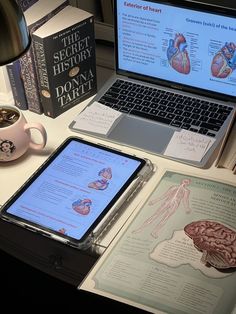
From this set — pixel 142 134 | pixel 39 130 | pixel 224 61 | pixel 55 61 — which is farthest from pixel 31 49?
pixel 224 61

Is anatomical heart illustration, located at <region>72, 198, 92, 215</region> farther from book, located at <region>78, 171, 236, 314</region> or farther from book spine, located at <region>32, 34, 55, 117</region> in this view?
book spine, located at <region>32, 34, 55, 117</region>

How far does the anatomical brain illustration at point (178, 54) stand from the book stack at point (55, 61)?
0.19 meters

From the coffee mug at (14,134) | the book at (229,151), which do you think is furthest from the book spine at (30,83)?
the book at (229,151)

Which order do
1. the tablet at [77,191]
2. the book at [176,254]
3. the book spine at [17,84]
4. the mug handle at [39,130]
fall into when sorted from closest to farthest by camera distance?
the book at [176,254] → the tablet at [77,191] → the mug handle at [39,130] → the book spine at [17,84]

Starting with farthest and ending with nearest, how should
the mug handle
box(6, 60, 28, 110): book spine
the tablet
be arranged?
1. box(6, 60, 28, 110): book spine
2. the mug handle
3. the tablet

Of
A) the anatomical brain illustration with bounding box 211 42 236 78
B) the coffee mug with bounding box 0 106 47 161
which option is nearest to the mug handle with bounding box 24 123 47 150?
the coffee mug with bounding box 0 106 47 161

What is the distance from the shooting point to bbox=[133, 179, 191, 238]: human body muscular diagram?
3.23 feet

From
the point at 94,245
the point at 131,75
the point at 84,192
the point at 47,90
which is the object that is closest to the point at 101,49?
the point at 131,75

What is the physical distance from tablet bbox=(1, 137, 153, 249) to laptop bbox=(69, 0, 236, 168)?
71 mm

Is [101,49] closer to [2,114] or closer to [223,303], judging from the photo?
[2,114]

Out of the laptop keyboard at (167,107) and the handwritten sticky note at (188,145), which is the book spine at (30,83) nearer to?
the laptop keyboard at (167,107)

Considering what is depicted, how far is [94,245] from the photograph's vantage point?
38.0 inches

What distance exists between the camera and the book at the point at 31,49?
1.15 metres

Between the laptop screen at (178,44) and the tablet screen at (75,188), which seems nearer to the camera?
the tablet screen at (75,188)
